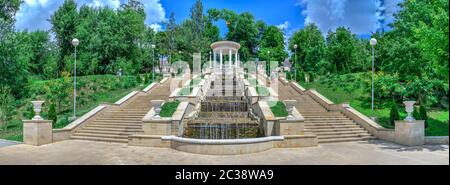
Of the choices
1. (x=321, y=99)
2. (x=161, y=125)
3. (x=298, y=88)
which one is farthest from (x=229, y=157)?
(x=298, y=88)

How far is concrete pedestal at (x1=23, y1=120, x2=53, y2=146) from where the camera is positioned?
42.4 ft

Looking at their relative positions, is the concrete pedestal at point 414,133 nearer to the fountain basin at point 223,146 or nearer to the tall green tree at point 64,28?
the fountain basin at point 223,146

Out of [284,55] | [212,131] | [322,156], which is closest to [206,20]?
[284,55]

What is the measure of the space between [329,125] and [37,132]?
13.3m

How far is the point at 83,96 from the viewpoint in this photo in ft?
72.2

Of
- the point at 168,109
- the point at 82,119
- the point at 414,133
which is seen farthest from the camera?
the point at 82,119

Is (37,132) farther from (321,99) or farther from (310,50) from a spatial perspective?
(310,50)

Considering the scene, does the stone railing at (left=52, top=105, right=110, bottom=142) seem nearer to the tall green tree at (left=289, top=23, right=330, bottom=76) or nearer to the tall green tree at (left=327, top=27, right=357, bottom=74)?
the tall green tree at (left=289, top=23, right=330, bottom=76)

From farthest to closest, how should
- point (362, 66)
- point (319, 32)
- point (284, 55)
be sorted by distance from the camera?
point (284, 55) < point (319, 32) < point (362, 66)

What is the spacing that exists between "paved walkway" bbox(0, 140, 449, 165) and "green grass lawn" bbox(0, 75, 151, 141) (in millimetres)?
4587

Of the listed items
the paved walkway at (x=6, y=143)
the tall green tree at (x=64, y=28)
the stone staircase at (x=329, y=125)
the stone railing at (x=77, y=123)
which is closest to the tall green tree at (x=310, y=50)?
the stone staircase at (x=329, y=125)
